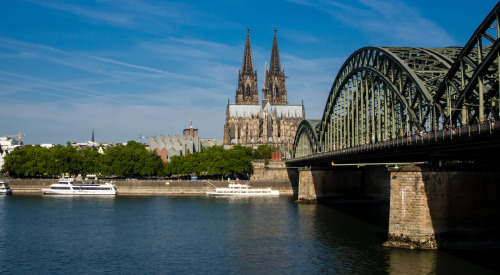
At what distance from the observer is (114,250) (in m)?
44.1

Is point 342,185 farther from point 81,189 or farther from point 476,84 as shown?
point 476,84

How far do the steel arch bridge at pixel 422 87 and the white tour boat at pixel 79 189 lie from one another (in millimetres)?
40616

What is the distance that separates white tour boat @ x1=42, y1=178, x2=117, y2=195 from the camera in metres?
102

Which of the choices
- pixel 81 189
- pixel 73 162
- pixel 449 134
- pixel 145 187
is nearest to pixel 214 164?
pixel 145 187

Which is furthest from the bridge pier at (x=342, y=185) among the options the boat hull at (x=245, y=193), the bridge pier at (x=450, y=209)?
the bridge pier at (x=450, y=209)

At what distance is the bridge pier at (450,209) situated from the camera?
40125mm

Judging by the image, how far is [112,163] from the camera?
126938mm

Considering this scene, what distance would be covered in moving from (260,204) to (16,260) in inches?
1885

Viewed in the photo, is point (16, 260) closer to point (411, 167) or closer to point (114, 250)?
point (114, 250)

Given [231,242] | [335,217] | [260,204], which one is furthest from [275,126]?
[231,242]

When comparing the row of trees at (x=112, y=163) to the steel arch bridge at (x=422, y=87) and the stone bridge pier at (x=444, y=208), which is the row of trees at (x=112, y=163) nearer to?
the steel arch bridge at (x=422, y=87)

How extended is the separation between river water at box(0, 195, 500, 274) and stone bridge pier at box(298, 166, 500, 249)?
3.52 ft

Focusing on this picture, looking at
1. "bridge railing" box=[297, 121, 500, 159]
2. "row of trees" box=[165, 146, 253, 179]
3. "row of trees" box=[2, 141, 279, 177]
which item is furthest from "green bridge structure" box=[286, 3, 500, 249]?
"row of trees" box=[2, 141, 279, 177]

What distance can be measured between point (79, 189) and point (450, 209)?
76617 millimetres
